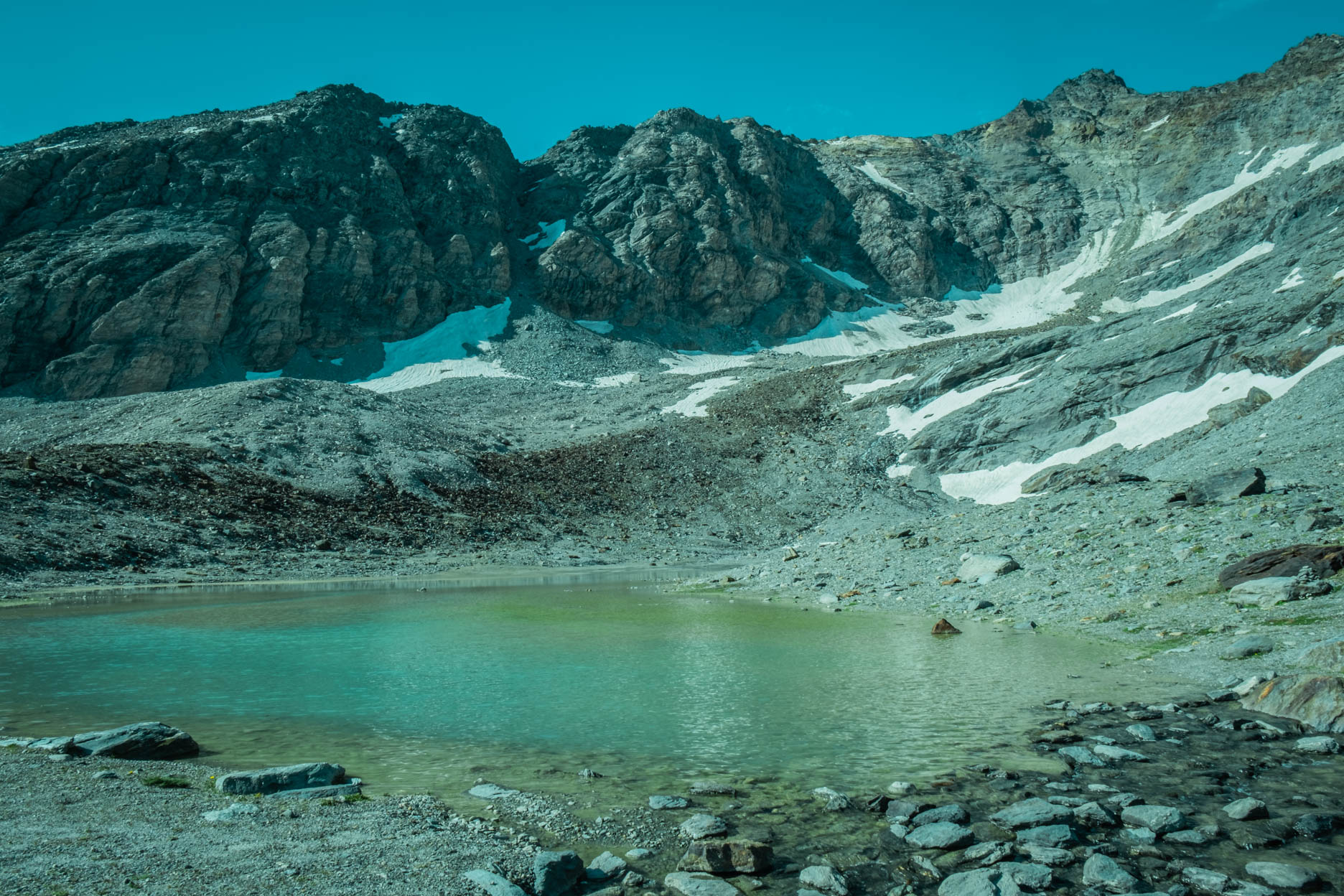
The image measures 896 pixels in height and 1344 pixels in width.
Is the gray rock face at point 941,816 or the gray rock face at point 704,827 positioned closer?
the gray rock face at point 704,827

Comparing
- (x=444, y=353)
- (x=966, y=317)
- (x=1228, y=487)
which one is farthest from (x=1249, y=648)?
(x=966, y=317)

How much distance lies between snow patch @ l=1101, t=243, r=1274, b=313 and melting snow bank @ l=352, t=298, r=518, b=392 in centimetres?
6893

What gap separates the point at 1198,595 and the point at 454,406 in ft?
205

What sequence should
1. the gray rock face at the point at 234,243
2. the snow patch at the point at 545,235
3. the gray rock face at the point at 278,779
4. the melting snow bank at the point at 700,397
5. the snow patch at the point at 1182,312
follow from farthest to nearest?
the snow patch at the point at 545,235, the gray rock face at the point at 234,243, the melting snow bank at the point at 700,397, the snow patch at the point at 1182,312, the gray rock face at the point at 278,779

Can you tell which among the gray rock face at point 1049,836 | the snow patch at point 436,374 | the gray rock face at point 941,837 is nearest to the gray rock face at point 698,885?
the gray rock face at point 941,837

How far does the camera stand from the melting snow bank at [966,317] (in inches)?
3912

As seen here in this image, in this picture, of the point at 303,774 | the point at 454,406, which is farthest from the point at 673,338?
the point at 303,774

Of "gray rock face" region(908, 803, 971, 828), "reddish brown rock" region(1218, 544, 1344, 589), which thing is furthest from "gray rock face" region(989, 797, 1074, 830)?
"reddish brown rock" region(1218, 544, 1344, 589)

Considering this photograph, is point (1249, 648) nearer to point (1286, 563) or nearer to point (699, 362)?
point (1286, 563)

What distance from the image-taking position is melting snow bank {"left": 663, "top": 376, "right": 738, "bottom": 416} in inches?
2432

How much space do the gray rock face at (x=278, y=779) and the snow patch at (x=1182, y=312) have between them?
51480mm

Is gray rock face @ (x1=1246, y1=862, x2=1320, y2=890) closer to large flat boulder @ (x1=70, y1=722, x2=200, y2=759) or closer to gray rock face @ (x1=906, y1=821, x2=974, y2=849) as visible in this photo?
gray rock face @ (x1=906, y1=821, x2=974, y2=849)

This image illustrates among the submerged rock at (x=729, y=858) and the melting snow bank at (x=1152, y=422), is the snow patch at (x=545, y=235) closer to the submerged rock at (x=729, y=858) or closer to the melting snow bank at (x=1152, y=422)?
the melting snow bank at (x=1152, y=422)

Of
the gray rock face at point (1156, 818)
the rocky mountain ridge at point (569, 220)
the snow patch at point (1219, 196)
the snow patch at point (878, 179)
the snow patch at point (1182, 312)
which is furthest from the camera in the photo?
the snow patch at point (878, 179)
